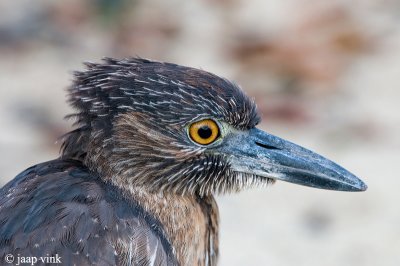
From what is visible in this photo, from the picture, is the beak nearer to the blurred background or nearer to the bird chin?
the bird chin

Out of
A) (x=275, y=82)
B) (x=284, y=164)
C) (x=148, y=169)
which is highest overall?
(x=275, y=82)

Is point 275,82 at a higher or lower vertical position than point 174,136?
higher

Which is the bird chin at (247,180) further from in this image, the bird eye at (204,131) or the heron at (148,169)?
the bird eye at (204,131)

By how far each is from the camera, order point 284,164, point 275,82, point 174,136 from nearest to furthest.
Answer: point 174,136
point 284,164
point 275,82

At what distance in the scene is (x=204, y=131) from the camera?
205 inches

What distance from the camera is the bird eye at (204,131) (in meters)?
5.21

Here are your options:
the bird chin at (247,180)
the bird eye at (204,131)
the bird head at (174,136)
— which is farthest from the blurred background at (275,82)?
the bird eye at (204,131)

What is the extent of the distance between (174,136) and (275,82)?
17.3ft

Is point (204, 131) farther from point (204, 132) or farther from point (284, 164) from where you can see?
point (284, 164)

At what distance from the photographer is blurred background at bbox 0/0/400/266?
844 centimetres

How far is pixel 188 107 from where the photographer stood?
16.9 feet

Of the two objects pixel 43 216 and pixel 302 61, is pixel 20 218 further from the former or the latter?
pixel 302 61

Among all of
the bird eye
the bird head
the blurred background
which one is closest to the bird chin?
the bird head

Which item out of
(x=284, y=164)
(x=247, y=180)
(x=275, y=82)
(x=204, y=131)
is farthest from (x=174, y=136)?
(x=275, y=82)
